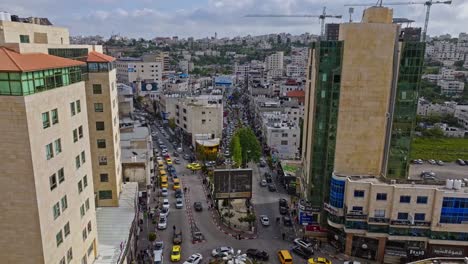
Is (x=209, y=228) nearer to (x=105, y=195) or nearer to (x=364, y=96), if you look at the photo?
(x=105, y=195)

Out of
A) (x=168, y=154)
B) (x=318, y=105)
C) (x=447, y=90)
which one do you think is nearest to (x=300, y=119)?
A: (x=168, y=154)

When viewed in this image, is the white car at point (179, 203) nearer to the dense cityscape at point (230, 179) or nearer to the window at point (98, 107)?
the dense cityscape at point (230, 179)

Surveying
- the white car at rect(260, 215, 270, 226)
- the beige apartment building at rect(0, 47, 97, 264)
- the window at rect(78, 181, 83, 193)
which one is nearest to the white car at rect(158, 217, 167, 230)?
the white car at rect(260, 215, 270, 226)

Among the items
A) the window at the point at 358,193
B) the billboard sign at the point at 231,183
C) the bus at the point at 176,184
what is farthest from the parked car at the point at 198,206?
the window at the point at 358,193

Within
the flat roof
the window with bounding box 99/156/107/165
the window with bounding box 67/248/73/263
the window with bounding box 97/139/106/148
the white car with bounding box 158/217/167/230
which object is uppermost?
the window with bounding box 97/139/106/148

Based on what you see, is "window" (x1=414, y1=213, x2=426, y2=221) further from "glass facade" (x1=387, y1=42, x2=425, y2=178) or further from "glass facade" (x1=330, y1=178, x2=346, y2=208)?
"glass facade" (x1=330, y1=178, x2=346, y2=208)
